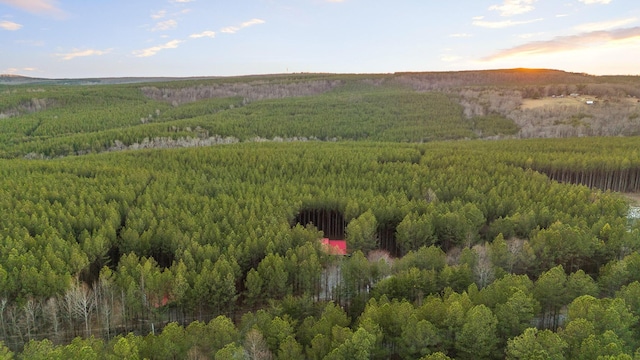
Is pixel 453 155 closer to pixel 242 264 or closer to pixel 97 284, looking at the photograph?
pixel 242 264

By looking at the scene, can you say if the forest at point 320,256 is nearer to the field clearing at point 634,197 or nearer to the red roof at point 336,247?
the red roof at point 336,247

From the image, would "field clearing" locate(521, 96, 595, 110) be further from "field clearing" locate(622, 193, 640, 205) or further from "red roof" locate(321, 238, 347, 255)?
"red roof" locate(321, 238, 347, 255)

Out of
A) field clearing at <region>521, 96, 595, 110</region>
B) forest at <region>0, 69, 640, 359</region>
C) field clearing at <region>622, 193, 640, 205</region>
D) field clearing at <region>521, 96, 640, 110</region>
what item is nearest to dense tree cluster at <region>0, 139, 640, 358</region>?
forest at <region>0, 69, 640, 359</region>

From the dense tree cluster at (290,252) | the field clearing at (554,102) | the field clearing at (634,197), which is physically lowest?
the field clearing at (634,197)

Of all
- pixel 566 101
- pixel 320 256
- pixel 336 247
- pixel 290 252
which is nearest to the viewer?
pixel 290 252

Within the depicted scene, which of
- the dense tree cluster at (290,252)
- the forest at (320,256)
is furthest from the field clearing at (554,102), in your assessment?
the dense tree cluster at (290,252)

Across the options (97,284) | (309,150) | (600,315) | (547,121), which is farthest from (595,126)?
(97,284)

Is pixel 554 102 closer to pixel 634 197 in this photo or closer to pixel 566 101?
pixel 566 101

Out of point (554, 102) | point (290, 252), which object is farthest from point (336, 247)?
A: point (554, 102)

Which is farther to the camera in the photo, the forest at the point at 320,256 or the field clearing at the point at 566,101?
the field clearing at the point at 566,101
